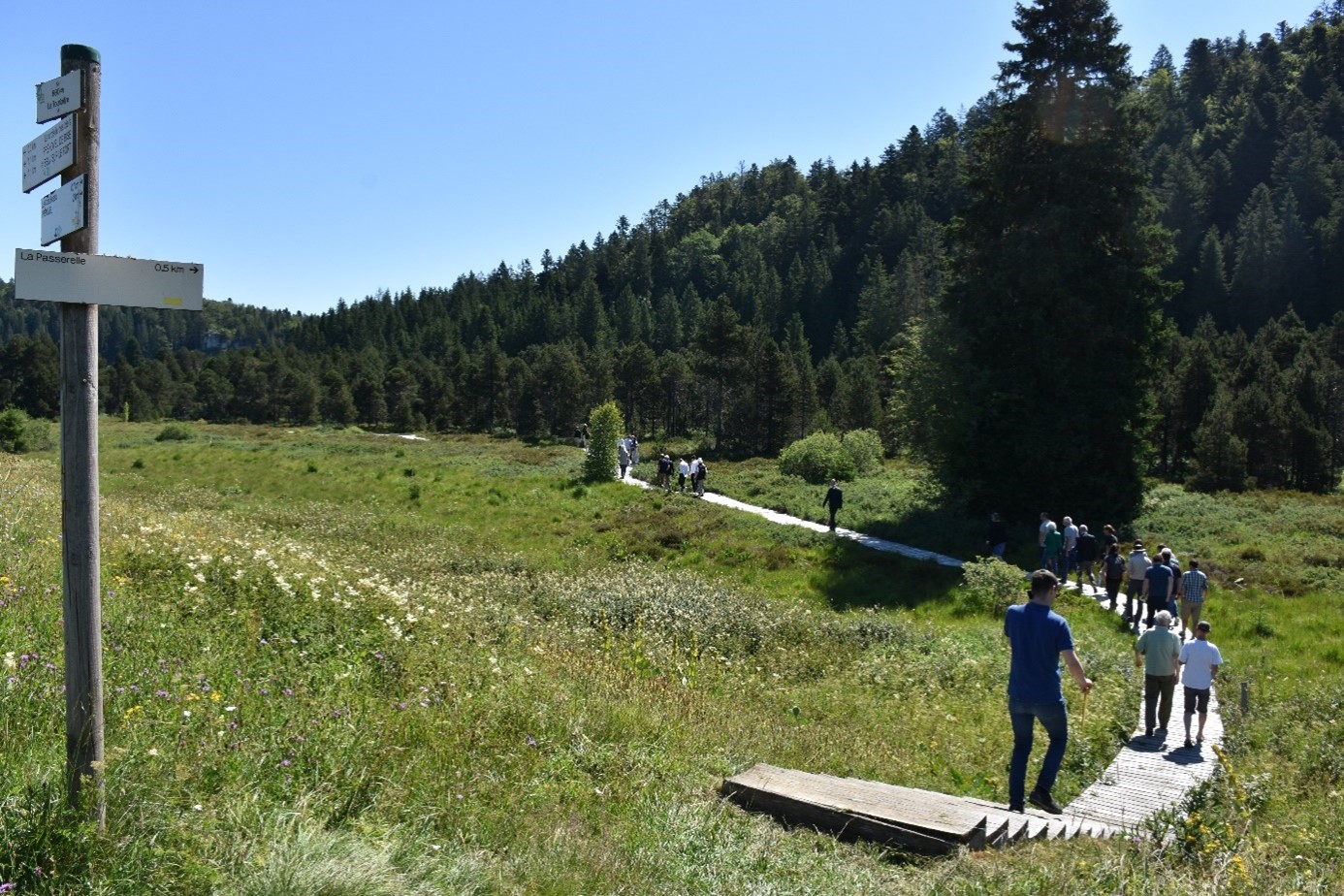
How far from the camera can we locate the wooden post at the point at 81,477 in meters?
3.97

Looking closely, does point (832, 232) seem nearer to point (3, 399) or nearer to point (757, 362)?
point (757, 362)

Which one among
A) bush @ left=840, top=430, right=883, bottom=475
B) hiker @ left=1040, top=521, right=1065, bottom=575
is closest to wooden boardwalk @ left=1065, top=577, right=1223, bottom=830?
hiker @ left=1040, top=521, right=1065, bottom=575

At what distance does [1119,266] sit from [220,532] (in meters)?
24.3

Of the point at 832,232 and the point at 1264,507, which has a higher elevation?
the point at 832,232

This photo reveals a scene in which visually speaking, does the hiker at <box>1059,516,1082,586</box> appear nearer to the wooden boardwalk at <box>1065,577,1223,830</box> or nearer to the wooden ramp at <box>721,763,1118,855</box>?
the wooden boardwalk at <box>1065,577,1223,830</box>

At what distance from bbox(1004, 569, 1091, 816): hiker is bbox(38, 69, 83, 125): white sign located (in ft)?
22.4

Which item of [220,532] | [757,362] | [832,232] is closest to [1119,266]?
[220,532]

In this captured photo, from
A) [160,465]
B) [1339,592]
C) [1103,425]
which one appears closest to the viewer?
[1339,592]

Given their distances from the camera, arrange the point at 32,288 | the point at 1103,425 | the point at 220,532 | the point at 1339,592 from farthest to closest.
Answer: the point at 1103,425
the point at 1339,592
the point at 220,532
the point at 32,288

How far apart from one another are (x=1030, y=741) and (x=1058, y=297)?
22.7m

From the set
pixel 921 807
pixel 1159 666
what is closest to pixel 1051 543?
pixel 1159 666

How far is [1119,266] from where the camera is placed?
2786 cm

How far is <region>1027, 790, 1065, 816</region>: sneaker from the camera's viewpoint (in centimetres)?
757

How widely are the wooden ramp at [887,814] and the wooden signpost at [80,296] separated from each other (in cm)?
375
